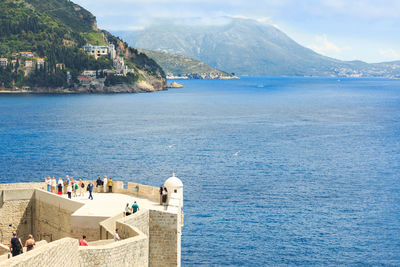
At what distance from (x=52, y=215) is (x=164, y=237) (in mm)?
7226

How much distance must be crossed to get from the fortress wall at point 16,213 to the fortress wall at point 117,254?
1118 centimetres

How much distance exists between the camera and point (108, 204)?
27.5m

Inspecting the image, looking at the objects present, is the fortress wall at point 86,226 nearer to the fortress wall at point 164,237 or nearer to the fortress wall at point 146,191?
the fortress wall at point 164,237

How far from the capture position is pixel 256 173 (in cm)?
6581

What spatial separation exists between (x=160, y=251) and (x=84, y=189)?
871 centimetres

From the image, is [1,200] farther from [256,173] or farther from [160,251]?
[256,173]

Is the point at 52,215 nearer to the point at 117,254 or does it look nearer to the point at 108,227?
the point at 108,227

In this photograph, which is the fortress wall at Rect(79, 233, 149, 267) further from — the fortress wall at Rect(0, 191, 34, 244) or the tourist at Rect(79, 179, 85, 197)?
the fortress wall at Rect(0, 191, 34, 244)

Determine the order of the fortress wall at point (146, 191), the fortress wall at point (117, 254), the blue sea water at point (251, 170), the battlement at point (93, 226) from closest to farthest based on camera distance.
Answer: the battlement at point (93, 226), the fortress wall at point (117, 254), the fortress wall at point (146, 191), the blue sea water at point (251, 170)

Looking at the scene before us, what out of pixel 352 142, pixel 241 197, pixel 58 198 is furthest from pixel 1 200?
pixel 352 142

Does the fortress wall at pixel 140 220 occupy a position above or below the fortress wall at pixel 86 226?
above

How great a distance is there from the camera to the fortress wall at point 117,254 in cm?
1798

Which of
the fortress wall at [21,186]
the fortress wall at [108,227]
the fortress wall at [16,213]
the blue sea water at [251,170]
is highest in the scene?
the fortress wall at [21,186]

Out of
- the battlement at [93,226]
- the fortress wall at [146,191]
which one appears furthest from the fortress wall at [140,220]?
the fortress wall at [146,191]
